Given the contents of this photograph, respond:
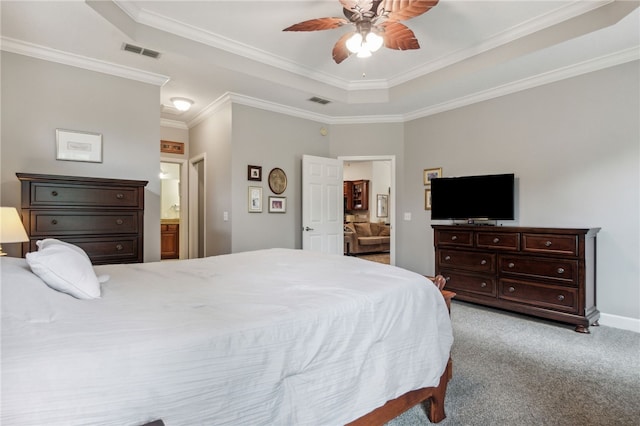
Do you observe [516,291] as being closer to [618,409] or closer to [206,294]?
[618,409]

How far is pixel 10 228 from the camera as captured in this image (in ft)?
7.32

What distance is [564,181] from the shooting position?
3562 mm

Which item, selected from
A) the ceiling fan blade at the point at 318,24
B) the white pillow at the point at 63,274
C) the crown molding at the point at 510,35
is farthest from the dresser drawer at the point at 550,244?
the white pillow at the point at 63,274

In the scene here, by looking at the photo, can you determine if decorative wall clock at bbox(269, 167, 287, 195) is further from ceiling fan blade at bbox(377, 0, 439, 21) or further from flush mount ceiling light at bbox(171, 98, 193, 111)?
ceiling fan blade at bbox(377, 0, 439, 21)

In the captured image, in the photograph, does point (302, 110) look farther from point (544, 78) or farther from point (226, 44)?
point (544, 78)

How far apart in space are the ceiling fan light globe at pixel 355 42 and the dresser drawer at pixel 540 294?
286 cm

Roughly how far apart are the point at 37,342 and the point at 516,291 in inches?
153

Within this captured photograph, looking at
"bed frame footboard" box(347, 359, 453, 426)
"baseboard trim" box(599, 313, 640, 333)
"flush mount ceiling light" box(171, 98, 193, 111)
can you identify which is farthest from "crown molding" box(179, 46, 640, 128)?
"bed frame footboard" box(347, 359, 453, 426)

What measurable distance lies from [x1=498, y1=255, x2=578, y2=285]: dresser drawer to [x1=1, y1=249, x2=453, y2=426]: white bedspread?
2.17 m

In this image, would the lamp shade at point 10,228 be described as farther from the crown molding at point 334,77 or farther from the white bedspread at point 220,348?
the crown molding at point 334,77

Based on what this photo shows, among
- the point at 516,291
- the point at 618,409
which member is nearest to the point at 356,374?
the point at 618,409

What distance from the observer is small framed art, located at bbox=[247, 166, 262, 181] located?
4.46 metres

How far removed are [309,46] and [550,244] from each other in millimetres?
3215

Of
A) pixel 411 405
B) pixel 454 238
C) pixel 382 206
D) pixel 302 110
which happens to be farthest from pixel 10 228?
pixel 382 206
